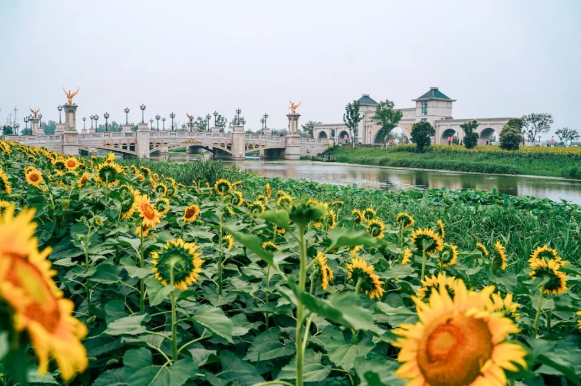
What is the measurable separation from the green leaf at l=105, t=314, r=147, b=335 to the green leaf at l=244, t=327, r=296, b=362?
39 cm

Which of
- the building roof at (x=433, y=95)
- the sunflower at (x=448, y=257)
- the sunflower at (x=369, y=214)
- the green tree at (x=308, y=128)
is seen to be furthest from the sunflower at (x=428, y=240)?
the green tree at (x=308, y=128)

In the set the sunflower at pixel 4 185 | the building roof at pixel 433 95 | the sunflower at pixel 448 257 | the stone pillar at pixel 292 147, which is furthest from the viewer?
the building roof at pixel 433 95

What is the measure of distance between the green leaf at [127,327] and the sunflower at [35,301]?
80 cm

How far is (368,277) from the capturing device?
156 centimetres

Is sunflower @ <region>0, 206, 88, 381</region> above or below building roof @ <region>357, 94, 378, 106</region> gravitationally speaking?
below

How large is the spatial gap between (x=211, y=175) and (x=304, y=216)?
9688 millimetres

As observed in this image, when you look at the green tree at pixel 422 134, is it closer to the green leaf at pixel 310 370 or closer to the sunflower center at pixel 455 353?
the green leaf at pixel 310 370

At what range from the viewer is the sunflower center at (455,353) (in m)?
0.72

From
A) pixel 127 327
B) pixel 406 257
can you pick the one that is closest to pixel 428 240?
pixel 406 257

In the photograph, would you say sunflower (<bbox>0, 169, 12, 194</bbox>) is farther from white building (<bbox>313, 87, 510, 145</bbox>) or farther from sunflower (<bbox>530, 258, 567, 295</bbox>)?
white building (<bbox>313, 87, 510, 145</bbox>)

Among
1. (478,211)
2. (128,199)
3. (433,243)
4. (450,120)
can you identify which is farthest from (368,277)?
(450,120)

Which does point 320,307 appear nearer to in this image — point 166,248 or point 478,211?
point 166,248

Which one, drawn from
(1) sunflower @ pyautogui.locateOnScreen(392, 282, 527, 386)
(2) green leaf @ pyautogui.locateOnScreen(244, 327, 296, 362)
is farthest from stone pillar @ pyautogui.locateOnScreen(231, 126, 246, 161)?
(1) sunflower @ pyautogui.locateOnScreen(392, 282, 527, 386)

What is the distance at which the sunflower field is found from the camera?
541 millimetres
